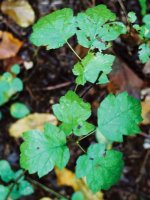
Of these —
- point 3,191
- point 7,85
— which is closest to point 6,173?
point 3,191

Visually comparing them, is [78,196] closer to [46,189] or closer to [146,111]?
[46,189]

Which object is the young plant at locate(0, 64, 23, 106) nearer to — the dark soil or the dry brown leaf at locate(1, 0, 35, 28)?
the dark soil

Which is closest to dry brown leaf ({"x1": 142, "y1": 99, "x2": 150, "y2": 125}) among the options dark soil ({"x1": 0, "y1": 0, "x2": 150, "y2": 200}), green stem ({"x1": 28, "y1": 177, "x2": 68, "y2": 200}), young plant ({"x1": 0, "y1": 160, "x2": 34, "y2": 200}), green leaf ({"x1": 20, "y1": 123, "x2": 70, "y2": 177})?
dark soil ({"x1": 0, "y1": 0, "x2": 150, "y2": 200})

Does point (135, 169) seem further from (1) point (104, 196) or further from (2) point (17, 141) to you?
(2) point (17, 141)

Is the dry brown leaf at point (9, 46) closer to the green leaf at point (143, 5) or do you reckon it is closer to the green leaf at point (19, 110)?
the green leaf at point (19, 110)

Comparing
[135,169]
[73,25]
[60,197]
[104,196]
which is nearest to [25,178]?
[60,197]

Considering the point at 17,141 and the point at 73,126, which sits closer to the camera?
the point at 73,126

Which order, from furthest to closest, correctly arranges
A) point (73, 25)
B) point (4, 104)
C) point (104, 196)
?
point (4, 104)
point (104, 196)
point (73, 25)
